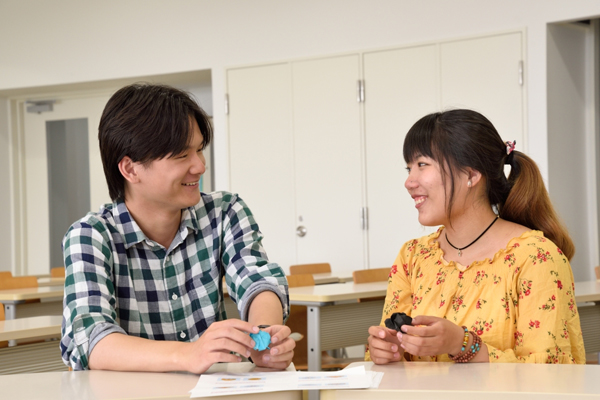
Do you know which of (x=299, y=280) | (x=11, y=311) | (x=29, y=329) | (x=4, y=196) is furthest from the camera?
(x=4, y=196)

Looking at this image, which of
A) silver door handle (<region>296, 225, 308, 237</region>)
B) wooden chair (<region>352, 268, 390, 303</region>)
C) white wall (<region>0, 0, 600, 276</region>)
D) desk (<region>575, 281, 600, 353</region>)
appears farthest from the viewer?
silver door handle (<region>296, 225, 308, 237</region>)

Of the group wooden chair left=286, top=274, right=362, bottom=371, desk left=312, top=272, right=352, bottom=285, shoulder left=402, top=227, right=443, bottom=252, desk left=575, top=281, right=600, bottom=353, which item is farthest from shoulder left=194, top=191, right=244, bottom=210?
desk left=312, top=272, right=352, bottom=285

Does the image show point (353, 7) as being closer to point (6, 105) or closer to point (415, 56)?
point (415, 56)

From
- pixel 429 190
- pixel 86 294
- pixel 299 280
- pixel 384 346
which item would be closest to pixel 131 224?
pixel 86 294

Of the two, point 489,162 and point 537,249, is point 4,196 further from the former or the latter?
point 537,249

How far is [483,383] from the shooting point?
1.18 metres

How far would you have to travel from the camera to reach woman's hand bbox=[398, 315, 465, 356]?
1.45 metres

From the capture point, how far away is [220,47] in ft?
19.1

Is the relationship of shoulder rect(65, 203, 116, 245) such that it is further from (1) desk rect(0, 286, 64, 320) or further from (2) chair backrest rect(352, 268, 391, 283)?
(1) desk rect(0, 286, 64, 320)

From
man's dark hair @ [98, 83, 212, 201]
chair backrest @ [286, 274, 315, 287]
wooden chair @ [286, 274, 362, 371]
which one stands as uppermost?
man's dark hair @ [98, 83, 212, 201]

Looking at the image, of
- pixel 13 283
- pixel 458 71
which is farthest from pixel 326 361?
pixel 458 71

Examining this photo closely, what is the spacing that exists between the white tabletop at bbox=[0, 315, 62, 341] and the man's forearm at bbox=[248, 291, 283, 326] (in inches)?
43.0

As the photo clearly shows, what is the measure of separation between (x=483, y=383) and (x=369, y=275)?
247 cm

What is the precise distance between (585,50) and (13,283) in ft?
14.6
